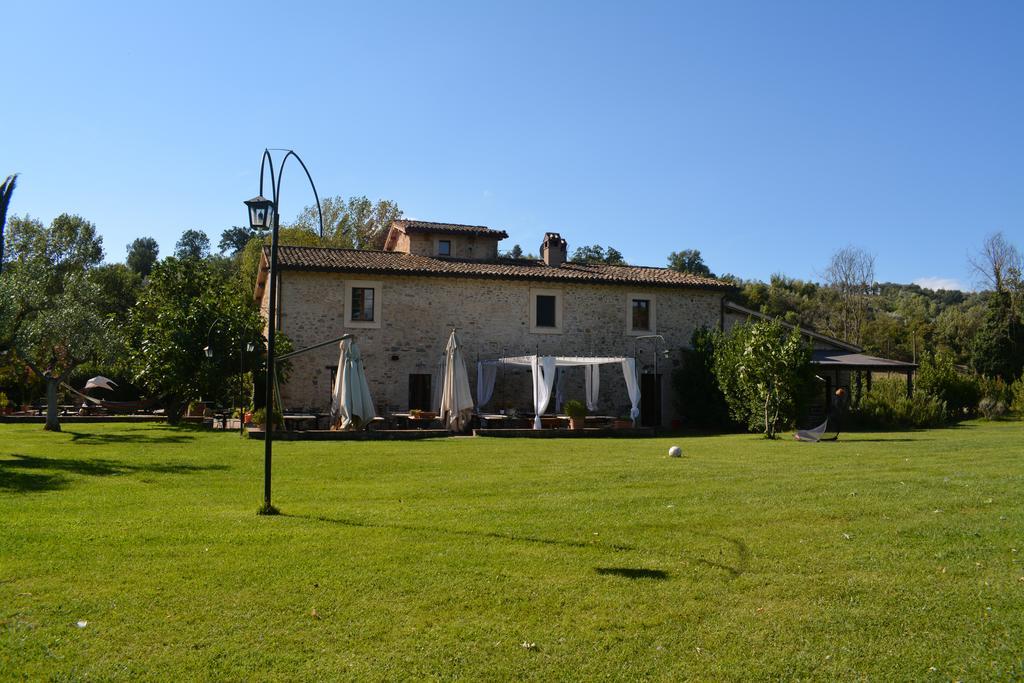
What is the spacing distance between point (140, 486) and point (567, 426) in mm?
13099

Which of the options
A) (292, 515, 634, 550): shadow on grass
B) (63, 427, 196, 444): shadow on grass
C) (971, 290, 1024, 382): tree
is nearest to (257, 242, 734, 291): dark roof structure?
(63, 427, 196, 444): shadow on grass

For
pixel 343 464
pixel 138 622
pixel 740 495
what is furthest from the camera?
pixel 343 464

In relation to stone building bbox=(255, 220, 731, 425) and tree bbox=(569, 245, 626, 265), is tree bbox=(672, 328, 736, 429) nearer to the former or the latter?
stone building bbox=(255, 220, 731, 425)

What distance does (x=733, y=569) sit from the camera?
19.7 feet

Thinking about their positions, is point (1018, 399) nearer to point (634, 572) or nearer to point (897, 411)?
point (897, 411)

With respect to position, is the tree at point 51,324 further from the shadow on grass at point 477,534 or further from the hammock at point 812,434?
the hammock at point 812,434

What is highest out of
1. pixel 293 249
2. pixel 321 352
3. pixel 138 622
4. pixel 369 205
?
pixel 369 205

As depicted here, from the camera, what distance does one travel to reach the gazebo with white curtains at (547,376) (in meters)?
20.9

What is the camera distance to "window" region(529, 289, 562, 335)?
26266mm

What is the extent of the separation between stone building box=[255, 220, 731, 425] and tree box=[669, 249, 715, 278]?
41.4m

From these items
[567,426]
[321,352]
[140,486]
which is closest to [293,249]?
[321,352]

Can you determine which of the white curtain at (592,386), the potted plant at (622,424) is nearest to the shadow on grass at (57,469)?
the potted plant at (622,424)

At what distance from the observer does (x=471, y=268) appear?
26031 millimetres

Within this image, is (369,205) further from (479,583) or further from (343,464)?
(479,583)
